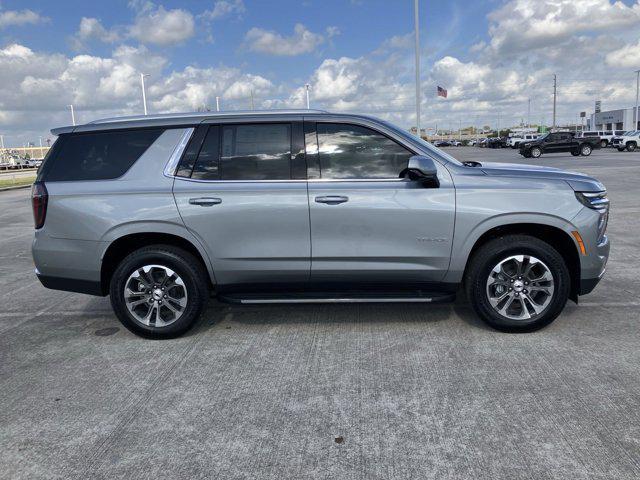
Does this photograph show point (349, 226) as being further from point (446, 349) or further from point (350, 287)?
point (446, 349)

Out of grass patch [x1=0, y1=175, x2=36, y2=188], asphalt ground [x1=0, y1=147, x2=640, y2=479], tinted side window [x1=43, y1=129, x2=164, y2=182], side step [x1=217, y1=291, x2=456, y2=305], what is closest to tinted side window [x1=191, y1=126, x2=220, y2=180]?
tinted side window [x1=43, y1=129, x2=164, y2=182]

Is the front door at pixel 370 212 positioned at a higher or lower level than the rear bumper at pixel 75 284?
higher

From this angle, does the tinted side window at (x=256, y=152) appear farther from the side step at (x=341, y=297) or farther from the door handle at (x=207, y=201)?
the side step at (x=341, y=297)

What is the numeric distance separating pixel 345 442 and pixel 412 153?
241 centimetres

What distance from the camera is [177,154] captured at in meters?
4.40

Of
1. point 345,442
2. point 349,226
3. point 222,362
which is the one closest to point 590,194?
point 349,226

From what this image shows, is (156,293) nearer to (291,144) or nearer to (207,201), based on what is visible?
(207,201)

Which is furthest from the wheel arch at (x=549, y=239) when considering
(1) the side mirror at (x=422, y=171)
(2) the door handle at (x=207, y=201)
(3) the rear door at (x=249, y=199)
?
(2) the door handle at (x=207, y=201)

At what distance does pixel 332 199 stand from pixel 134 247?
1.78 metres

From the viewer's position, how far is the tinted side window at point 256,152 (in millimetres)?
4352

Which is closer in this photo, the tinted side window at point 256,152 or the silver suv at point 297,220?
the silver suv at point 297,220

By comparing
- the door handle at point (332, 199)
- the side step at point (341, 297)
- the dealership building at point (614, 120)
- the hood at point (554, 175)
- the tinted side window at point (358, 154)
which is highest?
the dealership building at point (614, 120)

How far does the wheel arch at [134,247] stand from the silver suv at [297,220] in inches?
0.7

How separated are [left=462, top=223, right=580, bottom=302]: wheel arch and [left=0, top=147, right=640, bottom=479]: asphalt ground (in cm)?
50
